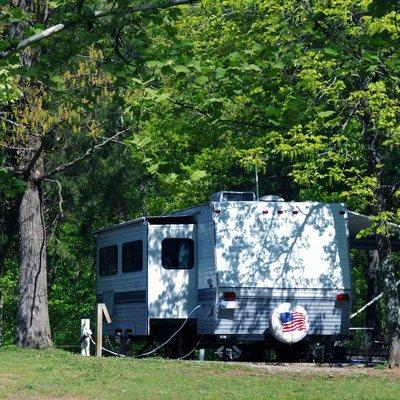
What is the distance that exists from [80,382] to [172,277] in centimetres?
634

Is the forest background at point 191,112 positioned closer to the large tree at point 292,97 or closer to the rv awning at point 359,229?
the large tree at point 292,97

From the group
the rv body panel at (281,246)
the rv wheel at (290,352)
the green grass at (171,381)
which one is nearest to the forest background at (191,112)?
the rv body panel at (281,246)

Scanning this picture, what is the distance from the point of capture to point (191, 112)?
13.2 metres

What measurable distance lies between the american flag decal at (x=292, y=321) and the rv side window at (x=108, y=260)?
190 inches

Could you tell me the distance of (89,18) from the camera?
909 centimetres

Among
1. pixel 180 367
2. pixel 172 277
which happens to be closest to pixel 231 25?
pixel 172 277

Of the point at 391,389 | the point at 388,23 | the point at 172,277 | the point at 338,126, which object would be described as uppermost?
the point at 388,23

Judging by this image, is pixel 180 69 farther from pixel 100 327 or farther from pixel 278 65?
pixel 100 327

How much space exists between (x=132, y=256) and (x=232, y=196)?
9.22 ft

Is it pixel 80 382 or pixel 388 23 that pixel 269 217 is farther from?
pixel 80 382

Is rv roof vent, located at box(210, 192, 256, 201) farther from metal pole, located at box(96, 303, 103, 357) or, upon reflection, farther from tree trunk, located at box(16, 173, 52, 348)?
tree trunk, located at box(16, 173, 52, 348)

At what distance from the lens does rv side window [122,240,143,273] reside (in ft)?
72.3

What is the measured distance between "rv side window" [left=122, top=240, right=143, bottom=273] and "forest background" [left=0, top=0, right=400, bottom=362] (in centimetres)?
188

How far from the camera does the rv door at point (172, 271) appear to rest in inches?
845
